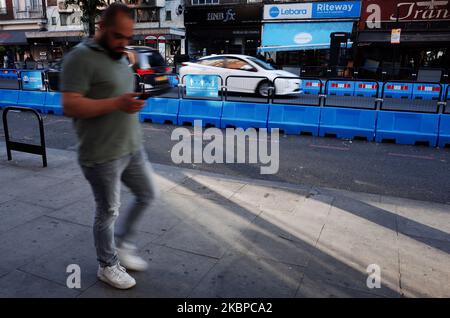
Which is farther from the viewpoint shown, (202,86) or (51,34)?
(51,34)

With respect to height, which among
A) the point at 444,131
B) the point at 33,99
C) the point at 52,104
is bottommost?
the point at 444,131

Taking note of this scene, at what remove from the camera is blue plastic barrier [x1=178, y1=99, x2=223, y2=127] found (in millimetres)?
9883

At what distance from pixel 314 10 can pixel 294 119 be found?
18854 mm

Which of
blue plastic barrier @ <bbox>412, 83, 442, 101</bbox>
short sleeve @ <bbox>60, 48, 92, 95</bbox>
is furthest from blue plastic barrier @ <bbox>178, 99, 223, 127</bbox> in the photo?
blue plastic barrier @ <bbox>412, 83, 442, 101</bbox>

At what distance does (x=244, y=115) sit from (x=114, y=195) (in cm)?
725

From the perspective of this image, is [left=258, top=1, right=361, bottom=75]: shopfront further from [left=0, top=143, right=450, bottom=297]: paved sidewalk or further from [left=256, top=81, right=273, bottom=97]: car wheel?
[left=0, top=143, right=450, bottom=297]: paved sidewalk

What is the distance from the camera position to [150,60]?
13203 millimetres

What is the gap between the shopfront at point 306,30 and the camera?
24312mm

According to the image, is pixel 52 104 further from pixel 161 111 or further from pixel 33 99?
pixel 161 111

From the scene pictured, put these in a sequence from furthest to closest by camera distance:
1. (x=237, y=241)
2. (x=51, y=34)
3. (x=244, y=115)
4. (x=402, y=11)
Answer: (x=51, y=34) → (x=402, y=11) → (x=244, y=115) → (x=237, y=241)

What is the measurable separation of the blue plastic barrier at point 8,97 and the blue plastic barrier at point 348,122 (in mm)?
10083

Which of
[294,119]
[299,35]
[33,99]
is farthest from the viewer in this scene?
[299,35]

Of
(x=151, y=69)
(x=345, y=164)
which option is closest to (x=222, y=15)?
(x=151, y=69)

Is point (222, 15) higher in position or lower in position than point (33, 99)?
higher
